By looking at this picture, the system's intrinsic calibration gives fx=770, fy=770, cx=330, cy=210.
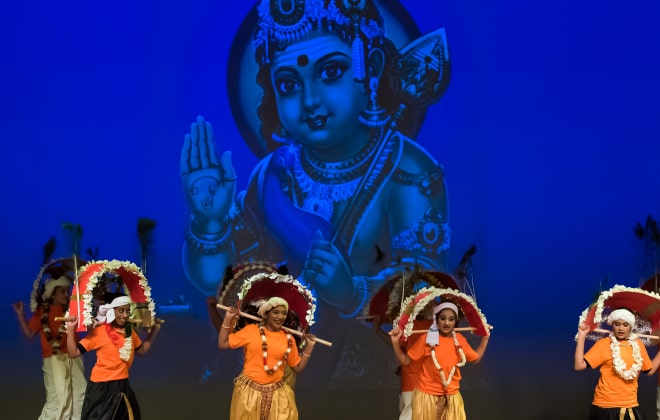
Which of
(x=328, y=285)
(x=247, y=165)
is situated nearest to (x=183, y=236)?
(x=247, y=165)

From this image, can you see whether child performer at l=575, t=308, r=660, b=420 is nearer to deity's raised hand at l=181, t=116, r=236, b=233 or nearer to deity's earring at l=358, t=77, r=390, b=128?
deity's earring at l=358, t=77, r=390, b=128

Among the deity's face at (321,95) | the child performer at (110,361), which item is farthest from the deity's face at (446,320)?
the deity's face at (321,95)

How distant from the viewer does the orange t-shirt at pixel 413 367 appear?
584cm

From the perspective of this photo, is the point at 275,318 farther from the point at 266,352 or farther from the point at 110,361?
the point at 110,361

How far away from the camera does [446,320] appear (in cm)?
566

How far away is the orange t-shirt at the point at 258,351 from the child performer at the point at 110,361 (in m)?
0.79

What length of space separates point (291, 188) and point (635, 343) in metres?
3.43

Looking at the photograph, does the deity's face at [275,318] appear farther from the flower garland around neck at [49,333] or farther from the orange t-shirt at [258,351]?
the flower garland around neck at [49,333]

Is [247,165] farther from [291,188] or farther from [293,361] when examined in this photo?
[293,361]

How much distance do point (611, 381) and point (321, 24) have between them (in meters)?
4.22

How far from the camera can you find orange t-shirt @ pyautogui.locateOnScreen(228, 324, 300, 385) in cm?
551

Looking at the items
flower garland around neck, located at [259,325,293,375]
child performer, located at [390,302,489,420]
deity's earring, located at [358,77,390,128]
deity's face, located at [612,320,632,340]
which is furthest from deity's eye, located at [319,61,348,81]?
deity's face, located at [612,320,632,340]

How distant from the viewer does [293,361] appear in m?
5.65

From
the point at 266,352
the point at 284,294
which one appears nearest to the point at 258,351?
the point at 266,352
